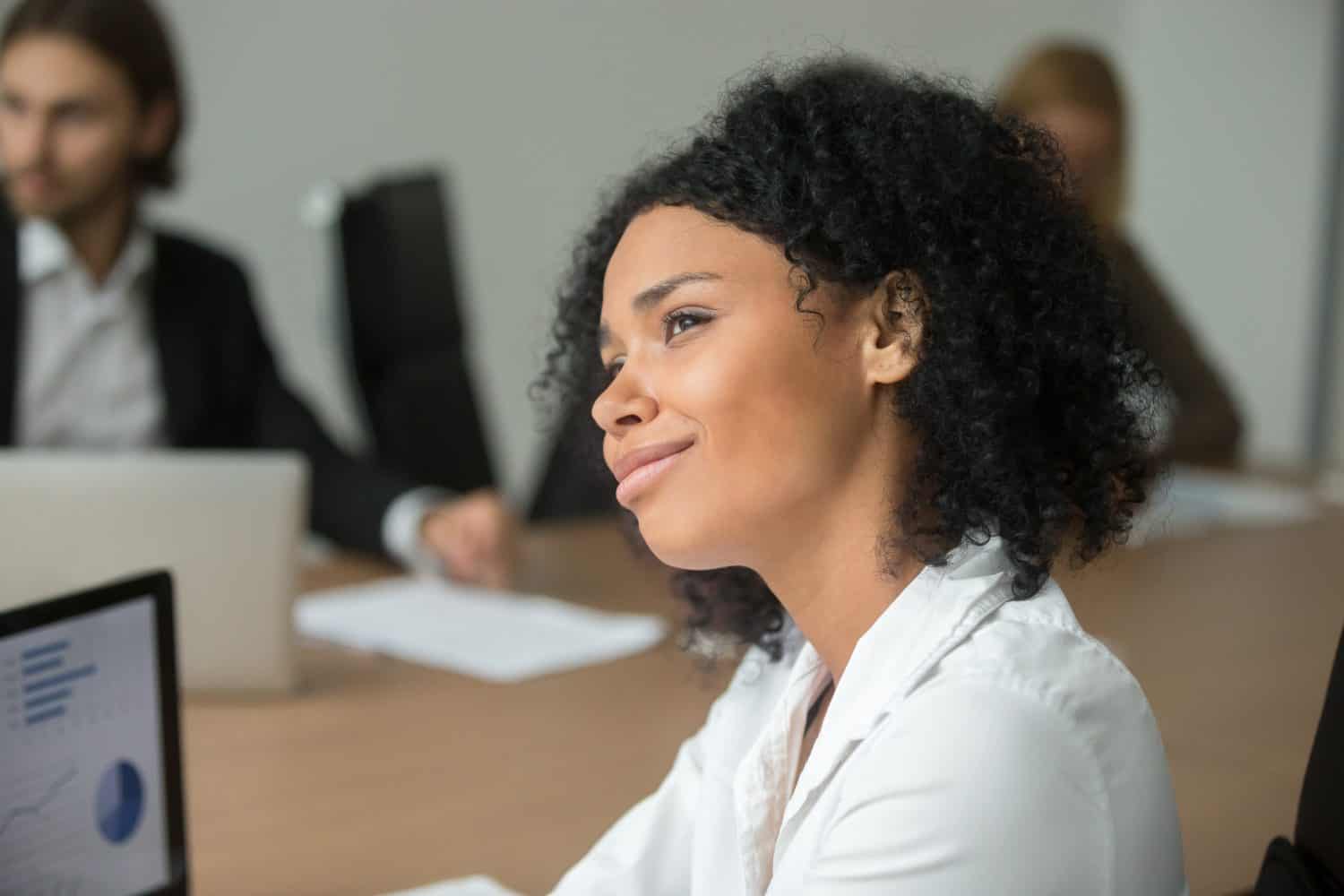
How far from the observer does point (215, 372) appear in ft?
8.59

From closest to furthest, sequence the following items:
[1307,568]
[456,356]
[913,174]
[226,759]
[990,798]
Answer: [990,798], [913,174], [226,759], [1307,568], [456,356]

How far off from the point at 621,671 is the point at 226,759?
50 cm

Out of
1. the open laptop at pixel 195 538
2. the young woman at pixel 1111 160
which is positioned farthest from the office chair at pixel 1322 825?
the young woman at pixel 1111 160

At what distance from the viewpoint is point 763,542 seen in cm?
101

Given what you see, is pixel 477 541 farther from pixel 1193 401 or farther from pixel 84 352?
pixel 1193 401

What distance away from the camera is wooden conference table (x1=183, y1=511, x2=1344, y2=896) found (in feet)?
4.50

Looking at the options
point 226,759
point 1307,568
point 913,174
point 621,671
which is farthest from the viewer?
point 1307,568

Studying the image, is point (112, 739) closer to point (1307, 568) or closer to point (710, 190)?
point (710, 190)

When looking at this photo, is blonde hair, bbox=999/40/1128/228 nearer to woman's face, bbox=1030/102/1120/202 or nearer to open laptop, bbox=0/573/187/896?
woman's face, bbox=1030/102/1120/202

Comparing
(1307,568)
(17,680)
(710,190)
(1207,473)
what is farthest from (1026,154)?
(1207,473)

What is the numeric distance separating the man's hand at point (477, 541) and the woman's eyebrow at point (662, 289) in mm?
1245

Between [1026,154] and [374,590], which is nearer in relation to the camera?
[1026,154]

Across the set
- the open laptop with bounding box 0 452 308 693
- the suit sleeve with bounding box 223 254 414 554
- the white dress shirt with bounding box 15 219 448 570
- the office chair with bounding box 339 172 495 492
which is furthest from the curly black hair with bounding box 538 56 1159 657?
the office chair with bounding box 339 172 495 492

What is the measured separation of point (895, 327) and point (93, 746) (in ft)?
2.15
